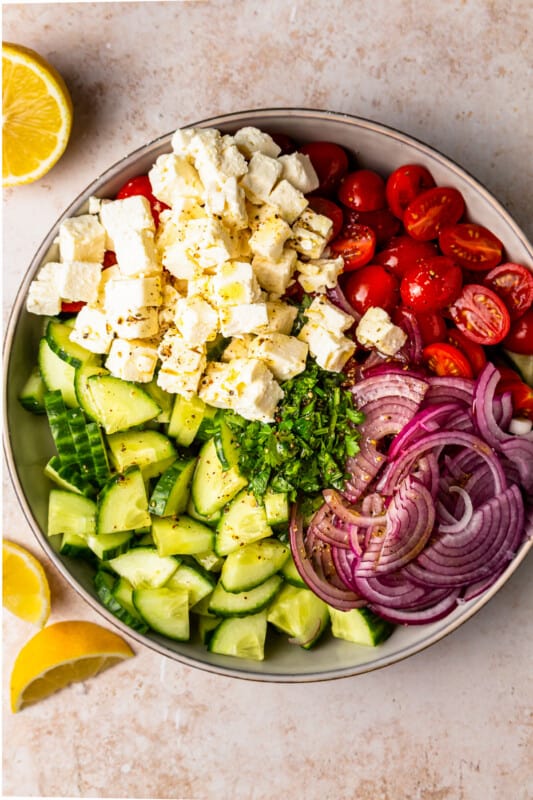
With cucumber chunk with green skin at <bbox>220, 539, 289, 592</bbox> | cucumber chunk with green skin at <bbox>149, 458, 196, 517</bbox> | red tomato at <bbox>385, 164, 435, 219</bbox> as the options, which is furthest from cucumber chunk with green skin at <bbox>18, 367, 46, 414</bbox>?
red tomato at <bbox>385, 164, 435, 219</bbox>

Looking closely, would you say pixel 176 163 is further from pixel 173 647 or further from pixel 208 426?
pixel 173 647

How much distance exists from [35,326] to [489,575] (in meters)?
1.58

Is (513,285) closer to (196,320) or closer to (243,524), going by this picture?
(196,320)

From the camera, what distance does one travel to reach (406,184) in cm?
235

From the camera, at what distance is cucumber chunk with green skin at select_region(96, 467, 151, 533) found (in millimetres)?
2391

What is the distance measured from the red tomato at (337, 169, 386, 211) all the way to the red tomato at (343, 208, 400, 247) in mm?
25

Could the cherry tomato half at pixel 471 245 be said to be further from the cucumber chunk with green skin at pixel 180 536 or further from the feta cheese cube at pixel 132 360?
the cucumber chunk with green skin at pixel 180 536

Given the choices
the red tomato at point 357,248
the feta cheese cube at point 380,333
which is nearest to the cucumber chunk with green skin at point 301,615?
the feta cheese cube at point 380,333

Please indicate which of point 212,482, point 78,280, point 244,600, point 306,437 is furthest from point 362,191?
point 244,600

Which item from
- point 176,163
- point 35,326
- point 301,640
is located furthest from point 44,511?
point 176,163

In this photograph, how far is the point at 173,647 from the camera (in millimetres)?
2414

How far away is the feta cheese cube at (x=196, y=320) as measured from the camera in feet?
7.35

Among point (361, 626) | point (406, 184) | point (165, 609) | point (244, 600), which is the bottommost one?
point (165, 609)

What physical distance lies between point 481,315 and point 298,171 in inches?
27.1
